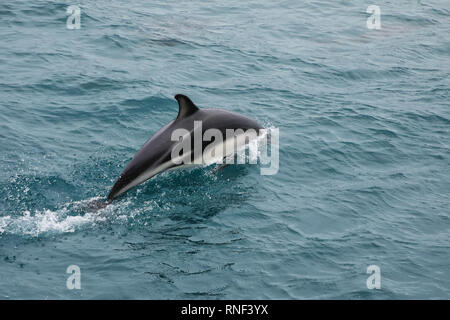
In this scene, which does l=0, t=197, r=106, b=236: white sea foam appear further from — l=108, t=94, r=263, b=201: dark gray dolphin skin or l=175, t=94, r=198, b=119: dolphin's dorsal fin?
l=175, t=94, r=198, b=119: dolphin's dorsal fin

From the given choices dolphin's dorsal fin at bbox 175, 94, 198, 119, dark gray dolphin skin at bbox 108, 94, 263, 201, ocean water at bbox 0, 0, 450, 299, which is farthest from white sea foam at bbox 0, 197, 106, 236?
dolphin's dorsal fin at bbox 175, 94, 198, 119

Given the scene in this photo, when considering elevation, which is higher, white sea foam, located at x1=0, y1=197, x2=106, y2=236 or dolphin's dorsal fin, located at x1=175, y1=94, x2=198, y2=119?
dolphin's dorsal fin, located at x1=175, y1=94, x2=198, y2=119

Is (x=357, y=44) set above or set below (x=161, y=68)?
above

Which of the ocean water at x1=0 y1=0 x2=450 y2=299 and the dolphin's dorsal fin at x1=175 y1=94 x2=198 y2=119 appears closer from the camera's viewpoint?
the ocean water at x1=0 y1=0 x2=450 y2=299

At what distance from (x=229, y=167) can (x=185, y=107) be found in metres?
2.41

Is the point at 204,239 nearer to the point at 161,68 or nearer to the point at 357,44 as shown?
the point at 161,68

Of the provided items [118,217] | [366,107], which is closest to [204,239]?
[118,217]

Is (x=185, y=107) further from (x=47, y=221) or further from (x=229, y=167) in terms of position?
(x=47, y=221)

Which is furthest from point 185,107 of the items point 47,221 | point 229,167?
point 47,221

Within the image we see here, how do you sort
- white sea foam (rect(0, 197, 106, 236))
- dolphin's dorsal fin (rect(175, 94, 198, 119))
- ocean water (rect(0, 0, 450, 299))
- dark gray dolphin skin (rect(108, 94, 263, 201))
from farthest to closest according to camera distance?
dolphin's dorsal fin (rect(175, 94, 198, 119)) < dark gray dolphin skin (rect(108, 94, 263, 201)) < white sea foam (rect(0, 197, 106, 236)) < ocean water (rect(0, 0, 450, 299))

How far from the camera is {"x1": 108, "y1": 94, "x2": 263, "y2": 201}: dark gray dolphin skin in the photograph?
14.1 m

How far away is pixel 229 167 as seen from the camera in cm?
1667

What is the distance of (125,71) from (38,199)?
8.98 metres
